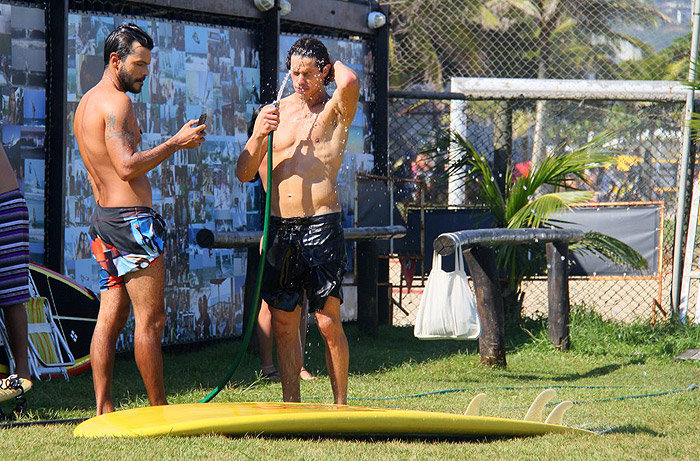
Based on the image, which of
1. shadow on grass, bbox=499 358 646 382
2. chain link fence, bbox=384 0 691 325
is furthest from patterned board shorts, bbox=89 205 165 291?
chain link fence, bbox=384 0 691 325

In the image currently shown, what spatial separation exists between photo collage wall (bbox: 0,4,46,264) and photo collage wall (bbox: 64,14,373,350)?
7.2 inches

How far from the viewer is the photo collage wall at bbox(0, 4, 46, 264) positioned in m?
6.60

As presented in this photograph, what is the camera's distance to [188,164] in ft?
25.5

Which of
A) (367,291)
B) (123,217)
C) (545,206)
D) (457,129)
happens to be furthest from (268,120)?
(457,129)

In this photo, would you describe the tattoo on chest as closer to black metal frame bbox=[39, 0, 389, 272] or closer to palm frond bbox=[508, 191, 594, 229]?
black metal frame bbox=[39, 0, 389, 272]

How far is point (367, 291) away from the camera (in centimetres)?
870

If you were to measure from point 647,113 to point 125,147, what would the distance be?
6.41 meters

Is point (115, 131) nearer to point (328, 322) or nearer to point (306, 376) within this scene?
point (328, 322)

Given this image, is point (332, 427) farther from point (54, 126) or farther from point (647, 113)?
point (647, 113)

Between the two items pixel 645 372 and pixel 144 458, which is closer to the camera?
pixel 144 458

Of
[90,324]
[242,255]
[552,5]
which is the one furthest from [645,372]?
[552,5]

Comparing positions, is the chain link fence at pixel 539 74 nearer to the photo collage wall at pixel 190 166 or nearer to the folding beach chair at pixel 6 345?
the photo collage wall at pixel 190 166

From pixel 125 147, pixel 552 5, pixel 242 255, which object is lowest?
pixel 242 255

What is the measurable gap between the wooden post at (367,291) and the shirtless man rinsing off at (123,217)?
12.3 ft
